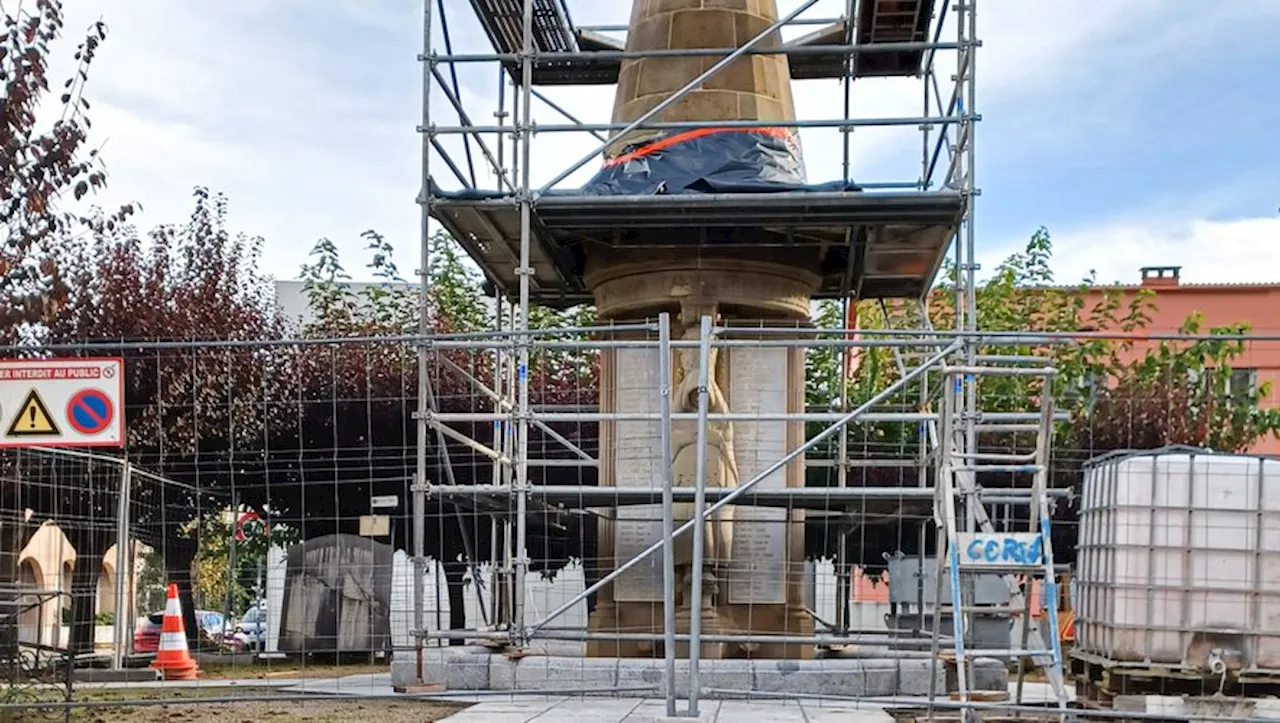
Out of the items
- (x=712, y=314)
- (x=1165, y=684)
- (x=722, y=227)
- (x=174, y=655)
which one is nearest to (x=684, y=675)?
(x=1165, y=684)

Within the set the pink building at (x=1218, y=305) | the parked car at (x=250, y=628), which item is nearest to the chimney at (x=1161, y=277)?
the pink building at (x=1218, y=305)

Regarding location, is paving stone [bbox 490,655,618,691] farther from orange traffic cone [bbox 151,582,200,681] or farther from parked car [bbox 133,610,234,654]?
parked car [bbox 133,610,234,654]

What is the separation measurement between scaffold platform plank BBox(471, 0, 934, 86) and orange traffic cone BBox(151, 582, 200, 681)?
683cm

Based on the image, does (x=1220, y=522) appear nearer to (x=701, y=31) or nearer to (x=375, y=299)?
(x=701, y=31)

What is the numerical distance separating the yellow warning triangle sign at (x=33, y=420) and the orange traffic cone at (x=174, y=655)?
7.06 metres

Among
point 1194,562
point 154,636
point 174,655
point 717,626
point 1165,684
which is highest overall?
point 1194,562

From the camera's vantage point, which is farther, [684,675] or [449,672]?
[449,672]

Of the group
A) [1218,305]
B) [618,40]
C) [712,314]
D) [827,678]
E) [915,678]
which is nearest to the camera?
[827,678]

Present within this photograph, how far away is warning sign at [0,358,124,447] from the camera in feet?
33.5

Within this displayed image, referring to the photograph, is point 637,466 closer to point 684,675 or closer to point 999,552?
point 684,675

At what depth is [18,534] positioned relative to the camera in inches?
651

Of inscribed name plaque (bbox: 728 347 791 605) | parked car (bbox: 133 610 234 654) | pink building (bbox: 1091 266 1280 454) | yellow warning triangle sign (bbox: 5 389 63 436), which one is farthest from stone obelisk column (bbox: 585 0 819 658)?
pink building (bbox: 1091 266 1280 454)

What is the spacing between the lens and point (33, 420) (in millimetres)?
10266

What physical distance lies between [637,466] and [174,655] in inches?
234
